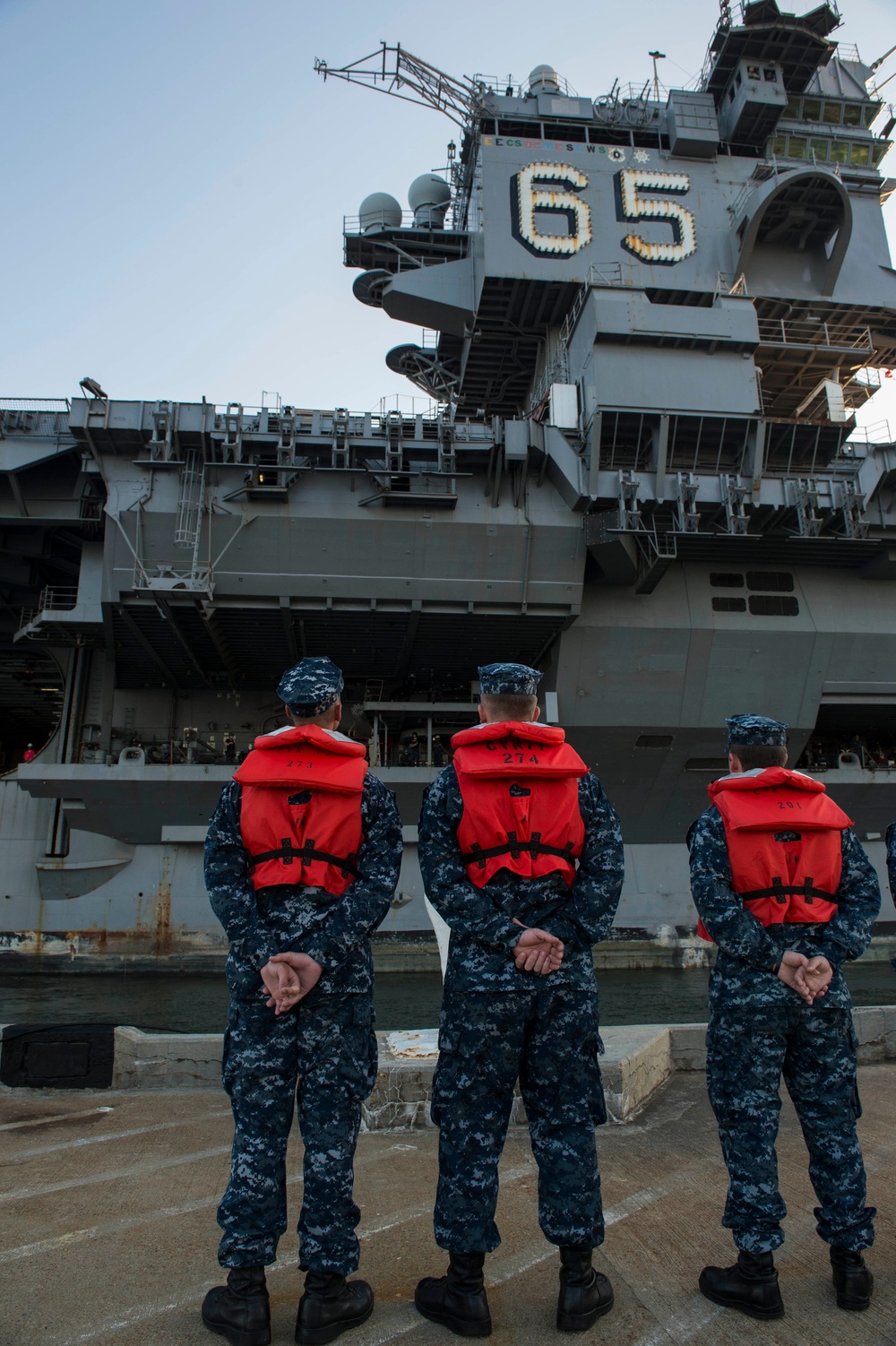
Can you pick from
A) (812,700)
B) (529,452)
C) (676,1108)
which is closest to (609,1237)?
(676,1108)

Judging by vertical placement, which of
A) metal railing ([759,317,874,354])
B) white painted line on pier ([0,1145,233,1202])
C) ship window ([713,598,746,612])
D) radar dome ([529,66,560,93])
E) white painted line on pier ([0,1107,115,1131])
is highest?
radar dome ([529,66,560,93])

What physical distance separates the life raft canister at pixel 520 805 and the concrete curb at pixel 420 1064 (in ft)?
7.90

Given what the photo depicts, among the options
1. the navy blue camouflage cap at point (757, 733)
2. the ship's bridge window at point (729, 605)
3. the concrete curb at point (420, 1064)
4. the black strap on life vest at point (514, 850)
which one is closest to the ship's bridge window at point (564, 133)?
the ship's bridge window at point (729, 605)

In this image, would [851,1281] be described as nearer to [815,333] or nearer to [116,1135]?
[116,1135]

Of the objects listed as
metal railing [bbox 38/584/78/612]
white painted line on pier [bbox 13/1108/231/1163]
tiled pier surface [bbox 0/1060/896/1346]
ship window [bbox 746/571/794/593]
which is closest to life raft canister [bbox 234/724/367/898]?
tiled pier surface [bbox 0/1060/896/1346]

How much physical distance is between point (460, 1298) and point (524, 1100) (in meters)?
0.53

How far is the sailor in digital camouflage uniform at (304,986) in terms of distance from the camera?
219 centimetres

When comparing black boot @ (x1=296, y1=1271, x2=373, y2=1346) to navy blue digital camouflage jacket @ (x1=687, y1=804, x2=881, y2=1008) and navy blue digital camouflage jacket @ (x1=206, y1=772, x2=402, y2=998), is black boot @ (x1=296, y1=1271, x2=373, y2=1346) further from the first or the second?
navy blue digital camouflage jacket @ (x1=687, y1=804, x2=881, y2=1008)

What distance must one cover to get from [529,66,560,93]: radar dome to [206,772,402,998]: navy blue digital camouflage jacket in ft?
76.1

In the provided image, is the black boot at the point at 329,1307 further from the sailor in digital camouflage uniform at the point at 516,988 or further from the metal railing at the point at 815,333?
the metal railing at the point at 815,333

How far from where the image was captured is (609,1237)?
8.95 ft

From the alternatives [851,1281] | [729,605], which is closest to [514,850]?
[851,1281]

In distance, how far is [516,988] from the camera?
243cm

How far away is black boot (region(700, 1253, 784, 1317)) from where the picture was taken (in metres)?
2.23
